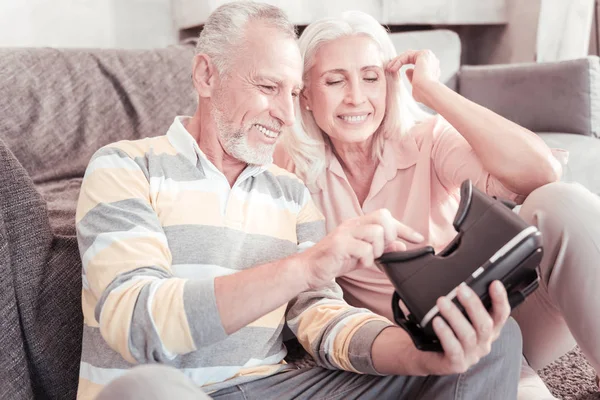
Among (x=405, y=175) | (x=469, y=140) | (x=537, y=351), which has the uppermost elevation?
(x=469, y=140)

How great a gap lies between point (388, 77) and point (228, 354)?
0.75m

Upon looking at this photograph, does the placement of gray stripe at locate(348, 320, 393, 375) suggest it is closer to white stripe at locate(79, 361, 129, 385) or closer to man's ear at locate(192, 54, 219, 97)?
white stripe at locate(79, 361, 129, 385)

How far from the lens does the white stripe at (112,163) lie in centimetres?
95

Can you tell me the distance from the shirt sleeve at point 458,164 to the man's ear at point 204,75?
516 millimetres

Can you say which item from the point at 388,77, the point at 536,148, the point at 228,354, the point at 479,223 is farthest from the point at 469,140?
the point at 228,354

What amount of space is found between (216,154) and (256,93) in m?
0.14

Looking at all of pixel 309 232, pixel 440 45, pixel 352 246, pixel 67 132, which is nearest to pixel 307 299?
pixel 309 232

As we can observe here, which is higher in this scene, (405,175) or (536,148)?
(536,148)

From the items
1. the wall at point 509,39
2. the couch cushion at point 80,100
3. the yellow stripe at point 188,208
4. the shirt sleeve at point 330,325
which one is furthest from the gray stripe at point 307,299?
the wall at point 509,39

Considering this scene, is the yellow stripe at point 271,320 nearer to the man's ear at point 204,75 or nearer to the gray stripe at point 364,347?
the gray stripe at point 364,347

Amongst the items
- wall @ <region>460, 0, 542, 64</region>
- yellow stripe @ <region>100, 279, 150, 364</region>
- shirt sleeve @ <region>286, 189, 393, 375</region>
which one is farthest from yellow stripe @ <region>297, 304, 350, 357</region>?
wall @ <region>460, 0, 542, 64</region>

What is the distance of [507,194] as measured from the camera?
1166 mm

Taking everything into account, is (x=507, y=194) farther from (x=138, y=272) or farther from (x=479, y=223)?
(x=138, y=272)

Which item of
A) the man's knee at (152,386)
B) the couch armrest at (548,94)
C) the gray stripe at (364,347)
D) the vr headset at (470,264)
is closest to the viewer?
the man's knee at (152,386)
